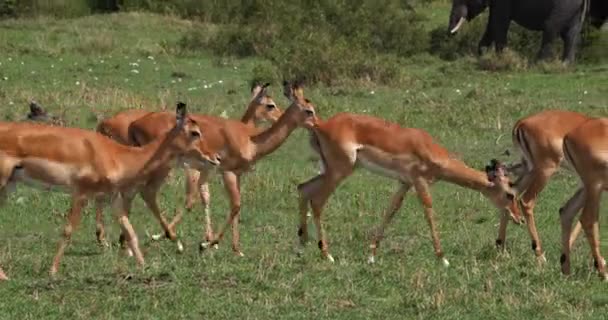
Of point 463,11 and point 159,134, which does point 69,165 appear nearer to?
point 159,134

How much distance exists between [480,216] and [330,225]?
1.45 metres

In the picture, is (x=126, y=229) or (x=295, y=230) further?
(x=295, y=230)

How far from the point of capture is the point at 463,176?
36.1 ft

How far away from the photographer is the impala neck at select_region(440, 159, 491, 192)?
10.9 meters

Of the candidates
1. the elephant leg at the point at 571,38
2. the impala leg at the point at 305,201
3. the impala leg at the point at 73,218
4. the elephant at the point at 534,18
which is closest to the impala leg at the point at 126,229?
the impala leg at the point at 73,218

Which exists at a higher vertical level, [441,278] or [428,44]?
[441,278]

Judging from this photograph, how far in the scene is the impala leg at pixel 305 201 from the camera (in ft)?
35.4

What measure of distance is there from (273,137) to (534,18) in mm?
15899

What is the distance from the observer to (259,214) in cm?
1254

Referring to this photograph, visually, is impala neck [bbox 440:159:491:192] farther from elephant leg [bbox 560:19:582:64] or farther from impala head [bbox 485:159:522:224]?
elephant leg [bbox 560:19:582:64]

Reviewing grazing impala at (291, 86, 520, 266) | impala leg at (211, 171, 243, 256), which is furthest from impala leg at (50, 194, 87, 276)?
grazing impala at (291, 86, 520, 266)

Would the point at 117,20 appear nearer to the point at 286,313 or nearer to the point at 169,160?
the point at 169,160

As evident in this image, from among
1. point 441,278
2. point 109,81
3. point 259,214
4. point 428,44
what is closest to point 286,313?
point 441,278

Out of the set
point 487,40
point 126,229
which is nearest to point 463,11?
point 487,40
